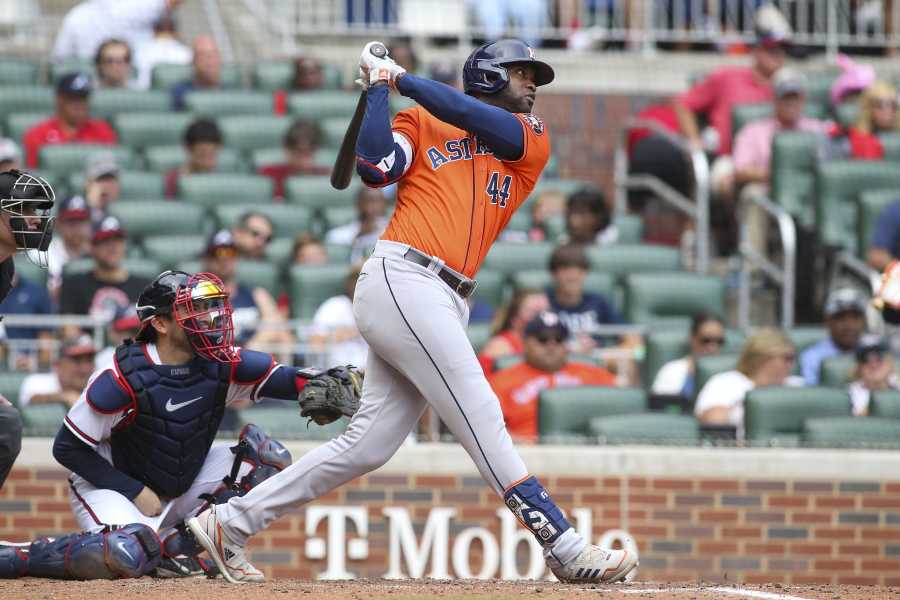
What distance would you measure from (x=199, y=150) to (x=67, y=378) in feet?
8.88

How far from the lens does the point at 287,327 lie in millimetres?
8266

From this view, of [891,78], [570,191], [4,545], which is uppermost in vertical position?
[891,78]

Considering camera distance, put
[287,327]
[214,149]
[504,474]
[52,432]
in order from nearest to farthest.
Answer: [504,474] < [52,432] < [287,327] < [214,149]

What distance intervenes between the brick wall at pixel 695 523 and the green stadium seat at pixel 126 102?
14.6 feet

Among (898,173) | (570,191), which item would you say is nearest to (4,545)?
(570,191)

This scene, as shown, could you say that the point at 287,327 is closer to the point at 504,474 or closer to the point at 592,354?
the point at 592,354

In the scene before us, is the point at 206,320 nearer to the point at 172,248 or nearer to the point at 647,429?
the point at 647,429

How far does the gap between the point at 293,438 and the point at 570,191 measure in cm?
367

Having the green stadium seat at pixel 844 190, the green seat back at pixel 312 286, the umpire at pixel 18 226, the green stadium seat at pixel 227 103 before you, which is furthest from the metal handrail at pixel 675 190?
the umpire at pixel 18 226

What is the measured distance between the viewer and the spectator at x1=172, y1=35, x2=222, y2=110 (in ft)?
36.1

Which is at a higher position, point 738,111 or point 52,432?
point 738,111

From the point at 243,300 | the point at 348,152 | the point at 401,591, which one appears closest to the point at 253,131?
the point at 243,300

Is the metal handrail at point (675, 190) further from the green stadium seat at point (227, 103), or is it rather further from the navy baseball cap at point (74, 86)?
the navy baseball cap at point (74, 86)

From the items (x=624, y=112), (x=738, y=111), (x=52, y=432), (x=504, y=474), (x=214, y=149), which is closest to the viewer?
(x=504, y=474)
